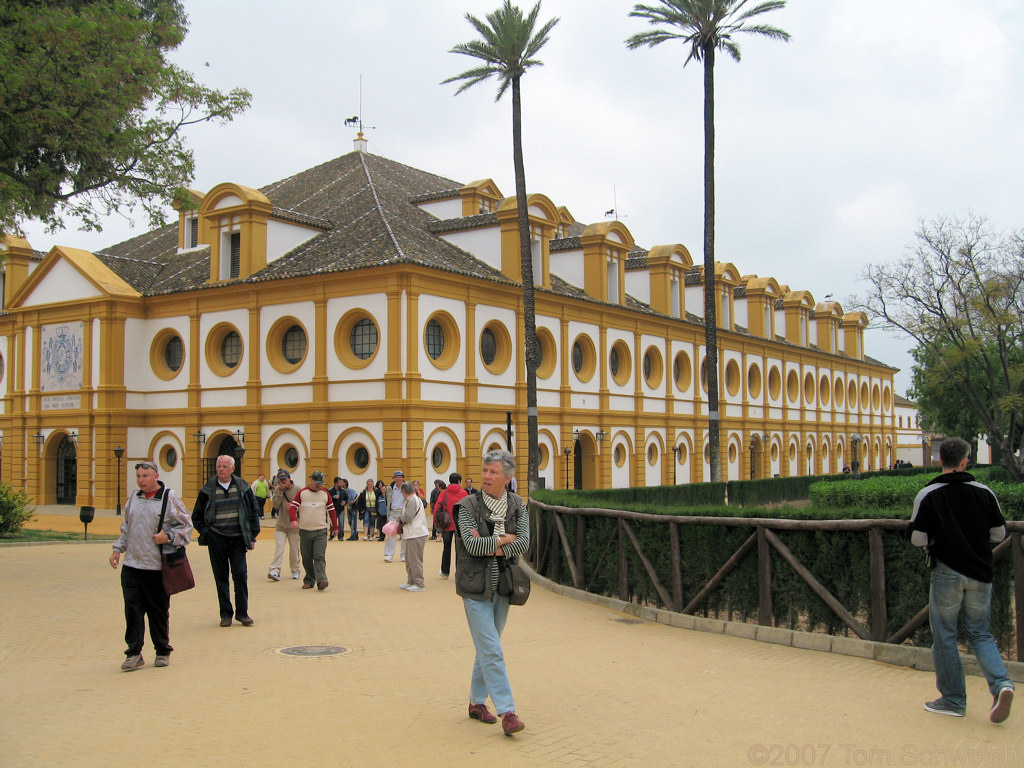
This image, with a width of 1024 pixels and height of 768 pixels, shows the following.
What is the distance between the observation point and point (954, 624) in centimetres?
715

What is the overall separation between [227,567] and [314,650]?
2.32 meters

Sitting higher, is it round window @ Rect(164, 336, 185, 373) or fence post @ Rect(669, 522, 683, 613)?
round window @ Rect(164, 336, 185, 373)

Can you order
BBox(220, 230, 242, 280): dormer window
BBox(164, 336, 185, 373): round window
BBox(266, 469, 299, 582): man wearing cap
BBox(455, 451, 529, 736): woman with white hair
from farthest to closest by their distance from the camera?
BBox(164, 336, 185, 373): round window < BBox(220, 230, 242, 280): dormer window < BBox(266, 469, 299, 582): man wearing cap < BBox(455, 451, 529, 736): woman with white hair

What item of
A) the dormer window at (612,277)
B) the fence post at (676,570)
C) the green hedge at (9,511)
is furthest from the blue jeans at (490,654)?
the dormer window at (612,277)

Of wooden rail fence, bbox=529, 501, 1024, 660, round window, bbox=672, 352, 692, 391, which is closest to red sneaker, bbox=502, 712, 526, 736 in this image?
wooden rail fence, bbox=529, 501, 1024, 660

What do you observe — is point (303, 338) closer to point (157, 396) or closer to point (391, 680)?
point (157, 396)

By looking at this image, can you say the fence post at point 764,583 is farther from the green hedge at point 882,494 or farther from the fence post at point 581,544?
the green hedge at point 882,494

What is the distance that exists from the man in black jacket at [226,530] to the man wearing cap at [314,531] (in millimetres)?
3100

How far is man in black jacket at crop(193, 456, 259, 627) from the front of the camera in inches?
445

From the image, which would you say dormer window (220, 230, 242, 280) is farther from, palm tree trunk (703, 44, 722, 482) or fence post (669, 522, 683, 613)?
fence post (669, 522, 683, 613)

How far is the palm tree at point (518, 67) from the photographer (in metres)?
30.0

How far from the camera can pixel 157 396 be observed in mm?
36312

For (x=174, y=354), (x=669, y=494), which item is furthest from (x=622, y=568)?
(x=174, y=354)

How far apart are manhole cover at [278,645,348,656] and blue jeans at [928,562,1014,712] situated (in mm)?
5340
